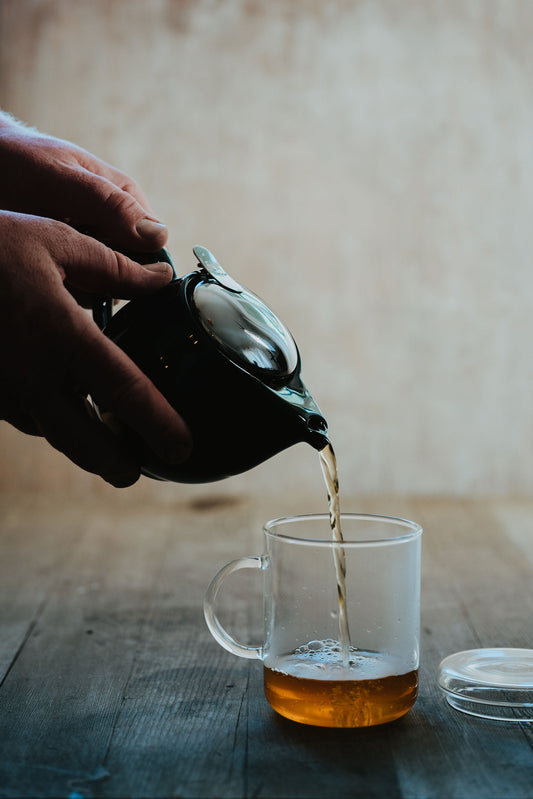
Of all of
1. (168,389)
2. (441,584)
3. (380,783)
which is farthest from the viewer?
(441,584)

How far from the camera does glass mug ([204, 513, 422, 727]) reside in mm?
665

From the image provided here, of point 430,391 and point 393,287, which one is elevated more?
point 393,287

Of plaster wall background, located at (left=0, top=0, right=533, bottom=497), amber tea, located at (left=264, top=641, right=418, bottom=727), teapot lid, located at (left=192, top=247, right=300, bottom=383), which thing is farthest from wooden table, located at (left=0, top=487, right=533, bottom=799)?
plaster wall background, located at (left=0, top=0, right=533, bottom=497)

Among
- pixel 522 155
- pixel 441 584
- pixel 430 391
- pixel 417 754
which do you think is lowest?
pixel 430 391

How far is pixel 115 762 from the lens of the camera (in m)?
0.63

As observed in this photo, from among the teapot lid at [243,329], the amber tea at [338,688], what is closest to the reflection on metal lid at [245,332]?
the teapot lid at [243,329]

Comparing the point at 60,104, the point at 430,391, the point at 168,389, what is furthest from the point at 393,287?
the point at 168,389

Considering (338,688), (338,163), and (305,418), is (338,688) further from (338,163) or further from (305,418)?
(338,163)

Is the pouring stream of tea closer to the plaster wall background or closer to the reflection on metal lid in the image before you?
the reflection on metal lid

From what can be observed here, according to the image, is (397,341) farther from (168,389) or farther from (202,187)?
(168,389)

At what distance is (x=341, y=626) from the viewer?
70 cm

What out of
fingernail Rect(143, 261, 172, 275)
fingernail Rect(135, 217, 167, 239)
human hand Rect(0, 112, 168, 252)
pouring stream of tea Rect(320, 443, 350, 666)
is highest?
human hand Rect(0, 112, 168, 252)

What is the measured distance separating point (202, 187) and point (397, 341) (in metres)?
0.69

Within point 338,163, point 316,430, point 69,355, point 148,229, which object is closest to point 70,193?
point 148,229
